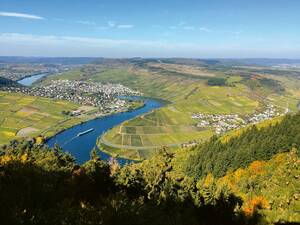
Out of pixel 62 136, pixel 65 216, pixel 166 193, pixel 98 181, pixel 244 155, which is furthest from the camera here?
pixel 62 136

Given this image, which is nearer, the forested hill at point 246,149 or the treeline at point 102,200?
the treeline at point 102,200

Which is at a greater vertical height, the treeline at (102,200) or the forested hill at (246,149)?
the treeline at (102,200)

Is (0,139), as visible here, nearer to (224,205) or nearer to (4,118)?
(4,118)

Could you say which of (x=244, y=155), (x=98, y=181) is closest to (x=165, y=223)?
(x=98, y=181)

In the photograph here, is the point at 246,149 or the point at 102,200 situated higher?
the point at 102,200
